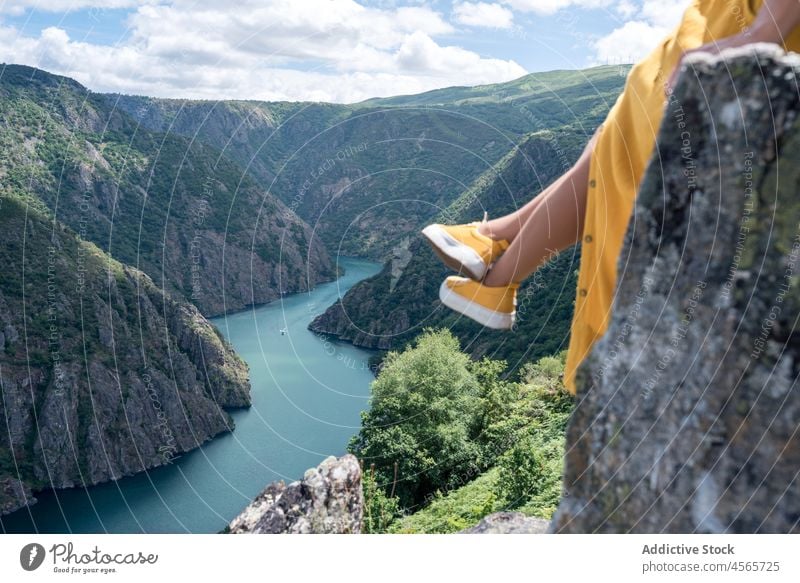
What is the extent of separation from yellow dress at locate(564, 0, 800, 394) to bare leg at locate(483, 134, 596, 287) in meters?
0.09

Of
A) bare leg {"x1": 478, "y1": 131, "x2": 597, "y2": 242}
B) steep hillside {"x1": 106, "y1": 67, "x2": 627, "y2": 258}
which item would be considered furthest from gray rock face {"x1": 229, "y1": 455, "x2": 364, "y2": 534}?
steep hillside {"x1": 106, "y1": 67, "x2": 627, "y2": 258}

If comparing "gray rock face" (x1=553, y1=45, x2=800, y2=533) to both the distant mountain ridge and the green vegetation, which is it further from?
the distant mountain ridge

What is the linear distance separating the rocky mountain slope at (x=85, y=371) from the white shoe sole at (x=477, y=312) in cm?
4261

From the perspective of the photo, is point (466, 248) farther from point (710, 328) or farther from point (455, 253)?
point (710, 328)

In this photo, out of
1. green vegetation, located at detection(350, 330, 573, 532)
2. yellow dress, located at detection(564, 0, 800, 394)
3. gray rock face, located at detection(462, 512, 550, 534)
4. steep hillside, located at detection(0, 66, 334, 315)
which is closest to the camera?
yellow dress, located at detection(564, 0, 800, 394)

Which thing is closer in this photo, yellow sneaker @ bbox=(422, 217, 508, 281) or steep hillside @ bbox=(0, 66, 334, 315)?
yellow sneaker @ bbox=(422, 217, 508, 281)

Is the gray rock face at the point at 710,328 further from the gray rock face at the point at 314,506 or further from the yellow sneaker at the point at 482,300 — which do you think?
the gray rock face at the point at 314,506

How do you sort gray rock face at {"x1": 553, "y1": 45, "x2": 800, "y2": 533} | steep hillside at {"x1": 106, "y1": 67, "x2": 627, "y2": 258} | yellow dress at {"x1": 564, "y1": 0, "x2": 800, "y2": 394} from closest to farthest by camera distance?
gray rock face at {"x1": 553, "y1": 45, "x2": 800, "y2": 533} < yellow dress at {"x1": 564, "y1": 0, "x2": 800, "y2": 394} < steep hillside at {"x1": 106, "y1": 67, "x2": 627, "y2": 258}

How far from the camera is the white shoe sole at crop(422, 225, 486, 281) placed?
3230mm

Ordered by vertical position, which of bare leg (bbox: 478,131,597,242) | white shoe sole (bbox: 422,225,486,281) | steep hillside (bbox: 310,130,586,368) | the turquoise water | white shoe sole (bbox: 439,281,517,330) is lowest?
the turquoise water

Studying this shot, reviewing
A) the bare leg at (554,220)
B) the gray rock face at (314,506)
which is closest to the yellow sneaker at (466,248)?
the bare leg at (554,220)

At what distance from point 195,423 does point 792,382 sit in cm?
5868

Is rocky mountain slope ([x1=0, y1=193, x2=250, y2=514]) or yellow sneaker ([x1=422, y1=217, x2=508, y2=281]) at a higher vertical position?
yellow sneaker ([x1=422, y1=217, x2=508, y2=281])

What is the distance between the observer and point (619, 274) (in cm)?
262
